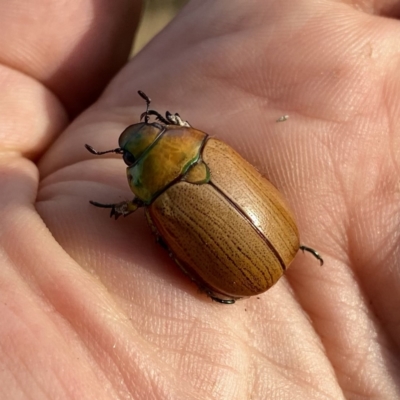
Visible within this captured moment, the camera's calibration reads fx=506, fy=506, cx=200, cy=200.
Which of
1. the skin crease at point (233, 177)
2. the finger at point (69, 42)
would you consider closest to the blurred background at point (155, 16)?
the finger at point (69, 42)

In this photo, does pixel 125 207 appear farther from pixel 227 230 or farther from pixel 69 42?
pixel 69 42

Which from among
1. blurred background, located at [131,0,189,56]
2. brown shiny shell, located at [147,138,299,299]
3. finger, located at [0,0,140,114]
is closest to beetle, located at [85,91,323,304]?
brown shiny shell, located at [147,138,299,299]

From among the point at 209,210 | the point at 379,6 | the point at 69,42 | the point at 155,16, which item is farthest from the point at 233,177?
the point at 155,16

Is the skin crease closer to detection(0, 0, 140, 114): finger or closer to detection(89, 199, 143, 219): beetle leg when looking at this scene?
detection(0, 0, 140, 114): finger

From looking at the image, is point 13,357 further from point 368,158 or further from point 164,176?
point 368,158

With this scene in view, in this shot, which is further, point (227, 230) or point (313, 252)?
point (313, 252)

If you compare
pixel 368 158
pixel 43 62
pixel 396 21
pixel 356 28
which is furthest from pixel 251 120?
pixel 43 62

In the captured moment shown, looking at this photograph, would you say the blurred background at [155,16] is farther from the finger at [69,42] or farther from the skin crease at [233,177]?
the skin crease at [233,177]
